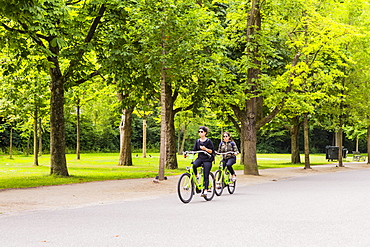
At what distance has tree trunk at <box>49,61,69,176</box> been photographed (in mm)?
19766

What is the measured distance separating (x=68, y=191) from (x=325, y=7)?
16933mm

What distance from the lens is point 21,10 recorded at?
1135cm

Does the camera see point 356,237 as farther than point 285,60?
No

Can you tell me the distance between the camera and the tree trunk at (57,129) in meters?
19.8

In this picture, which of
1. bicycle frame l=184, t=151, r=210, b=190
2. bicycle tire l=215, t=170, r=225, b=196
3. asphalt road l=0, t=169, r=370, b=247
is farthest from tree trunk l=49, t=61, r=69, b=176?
bicycle frame l=184, t=151, r=210, b=190

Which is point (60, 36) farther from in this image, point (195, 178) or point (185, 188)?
point (185, 188)

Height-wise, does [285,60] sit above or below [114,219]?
above

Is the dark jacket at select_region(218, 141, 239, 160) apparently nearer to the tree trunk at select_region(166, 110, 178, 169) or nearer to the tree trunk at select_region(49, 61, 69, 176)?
the tree trunk at select_region(49, 61, 69, 176)

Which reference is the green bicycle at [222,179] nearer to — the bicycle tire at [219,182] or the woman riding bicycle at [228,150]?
the bicycle tire at [219,182]

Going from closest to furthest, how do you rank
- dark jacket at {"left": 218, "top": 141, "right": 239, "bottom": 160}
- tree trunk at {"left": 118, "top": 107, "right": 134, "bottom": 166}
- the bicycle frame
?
the bicycle frame < dark jacket at {"left": 218, "top": 141, "right": 239, "bottom": 160} < tree trunk at {"left": 118, "top": 107, "right": 134, "bottom": 166}

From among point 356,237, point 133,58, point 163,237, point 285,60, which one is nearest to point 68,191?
point 133,58

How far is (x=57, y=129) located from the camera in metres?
19.9

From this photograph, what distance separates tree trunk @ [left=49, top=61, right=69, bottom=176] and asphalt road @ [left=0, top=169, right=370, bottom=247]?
820cm

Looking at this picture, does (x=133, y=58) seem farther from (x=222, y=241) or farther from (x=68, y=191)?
(x=222, y=241)
